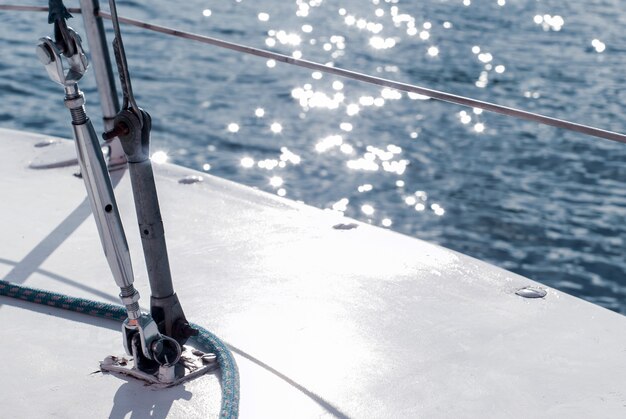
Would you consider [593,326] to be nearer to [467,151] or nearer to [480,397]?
[480,397]

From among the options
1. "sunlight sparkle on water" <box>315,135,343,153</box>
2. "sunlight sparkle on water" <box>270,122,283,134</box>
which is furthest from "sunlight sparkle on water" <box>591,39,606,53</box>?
"sunlight sparkle on water" <box>270,122,283,134</box>

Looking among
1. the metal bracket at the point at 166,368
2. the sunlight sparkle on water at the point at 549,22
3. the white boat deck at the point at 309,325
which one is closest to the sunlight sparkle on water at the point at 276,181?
the white boat deck at the point at 309,325

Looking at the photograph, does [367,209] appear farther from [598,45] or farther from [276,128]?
[598,45]

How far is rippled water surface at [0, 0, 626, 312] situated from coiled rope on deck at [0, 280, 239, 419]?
107 inches

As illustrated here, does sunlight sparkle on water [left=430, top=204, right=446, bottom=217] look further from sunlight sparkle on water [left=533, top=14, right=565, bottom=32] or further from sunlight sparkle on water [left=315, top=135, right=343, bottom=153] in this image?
sunlight sparkle on water [left=533, top=14, right=565, bottom=32]

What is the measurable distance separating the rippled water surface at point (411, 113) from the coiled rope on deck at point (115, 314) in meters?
2.72

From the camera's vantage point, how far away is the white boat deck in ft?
4.63

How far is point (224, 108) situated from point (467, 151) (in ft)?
4.89

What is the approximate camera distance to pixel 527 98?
5961mm

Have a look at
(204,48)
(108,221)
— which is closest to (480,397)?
(108,221)

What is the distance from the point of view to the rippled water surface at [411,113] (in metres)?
4.58

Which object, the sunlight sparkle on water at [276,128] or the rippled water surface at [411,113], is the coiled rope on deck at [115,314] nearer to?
the rippled water surface at [411,113]

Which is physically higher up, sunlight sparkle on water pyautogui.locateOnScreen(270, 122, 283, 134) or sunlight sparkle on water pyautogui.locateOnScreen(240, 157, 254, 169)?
sunlight sparkle on water pyautogui.locateOnScreen(270, 122, 283, 134)

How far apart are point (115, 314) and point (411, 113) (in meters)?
4.36
